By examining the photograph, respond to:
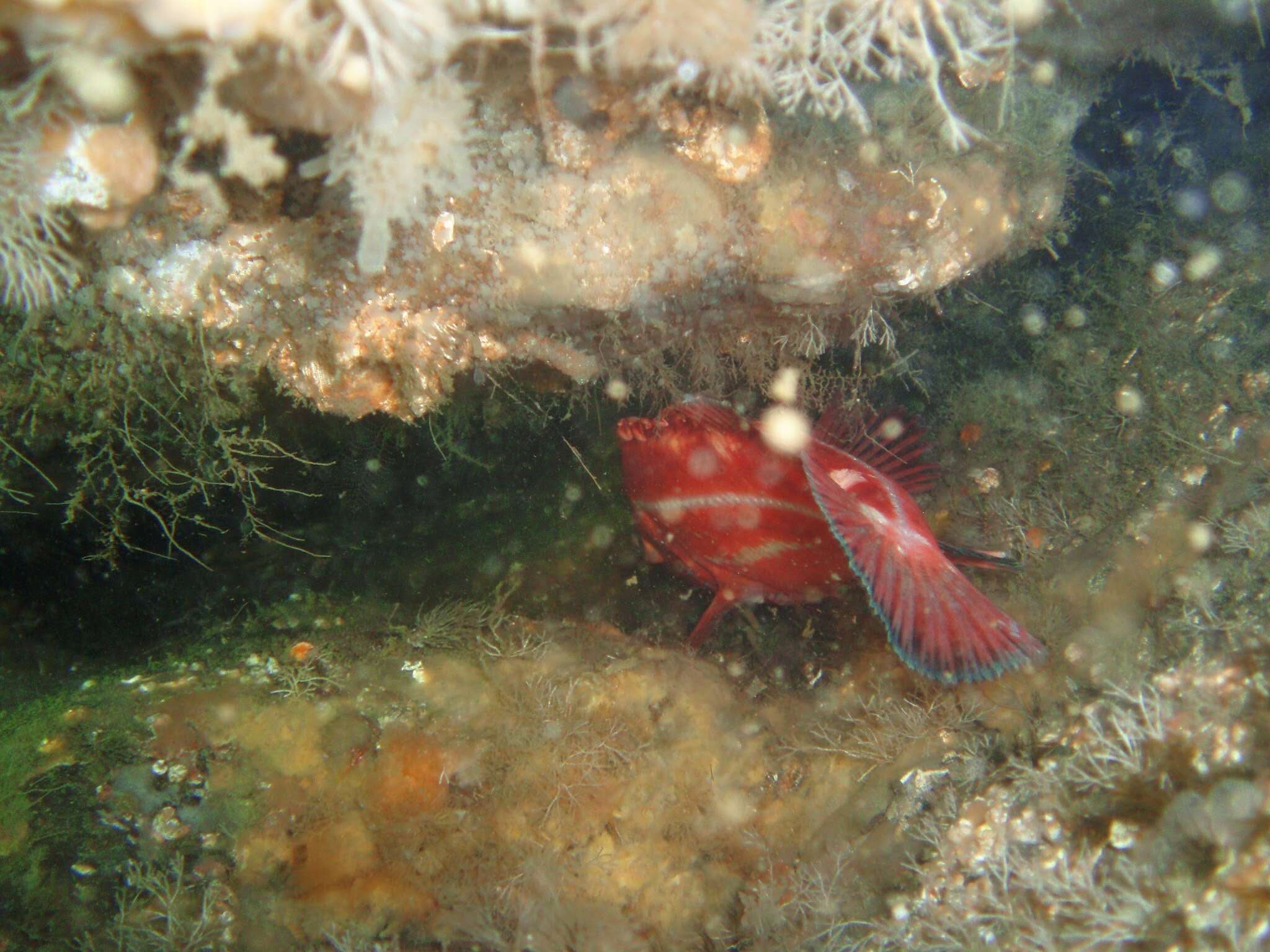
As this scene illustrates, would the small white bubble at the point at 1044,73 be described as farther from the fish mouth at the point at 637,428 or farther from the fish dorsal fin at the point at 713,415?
the fish mouth at the point at 637,428

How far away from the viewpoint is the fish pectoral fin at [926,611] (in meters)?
2.79

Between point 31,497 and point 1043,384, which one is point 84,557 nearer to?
point 31,497

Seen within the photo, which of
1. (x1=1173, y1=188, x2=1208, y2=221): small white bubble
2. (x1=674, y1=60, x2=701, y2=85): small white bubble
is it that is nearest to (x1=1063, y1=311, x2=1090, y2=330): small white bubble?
(x1=1173, y1=188, x2=1208, y2=221): small white bubble

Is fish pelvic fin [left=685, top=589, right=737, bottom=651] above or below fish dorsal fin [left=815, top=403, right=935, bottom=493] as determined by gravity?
below

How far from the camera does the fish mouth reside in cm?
417

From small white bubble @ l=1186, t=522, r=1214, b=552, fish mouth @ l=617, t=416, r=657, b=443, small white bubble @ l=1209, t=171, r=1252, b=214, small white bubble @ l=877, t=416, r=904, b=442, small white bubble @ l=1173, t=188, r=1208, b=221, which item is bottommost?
fish mouth @ l=617, t=416, r=657, b=443

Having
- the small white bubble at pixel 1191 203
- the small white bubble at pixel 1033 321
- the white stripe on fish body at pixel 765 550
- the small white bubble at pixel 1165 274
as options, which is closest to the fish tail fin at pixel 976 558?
the white stripe on fish body at pixel 765 550

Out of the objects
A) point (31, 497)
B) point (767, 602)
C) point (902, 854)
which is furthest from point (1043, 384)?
A: point (31, 497)

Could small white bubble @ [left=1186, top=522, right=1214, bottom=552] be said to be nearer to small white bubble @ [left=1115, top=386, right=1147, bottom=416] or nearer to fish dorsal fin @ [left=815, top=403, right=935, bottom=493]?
small white bubble @ [left=1115, top=386, right=1147, bottom=416]

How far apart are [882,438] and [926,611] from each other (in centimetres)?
166

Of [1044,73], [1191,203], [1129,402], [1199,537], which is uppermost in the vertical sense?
[1044,73]

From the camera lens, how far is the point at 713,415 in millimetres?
4105

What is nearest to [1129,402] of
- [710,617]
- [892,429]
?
[892,429]

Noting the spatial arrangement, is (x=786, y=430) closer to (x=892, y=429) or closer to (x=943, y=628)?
(x=892, y=429)
